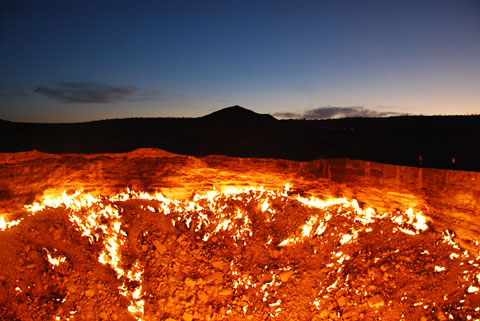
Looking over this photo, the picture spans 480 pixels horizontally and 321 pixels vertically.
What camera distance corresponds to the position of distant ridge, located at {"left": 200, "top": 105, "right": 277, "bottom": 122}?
6.42m

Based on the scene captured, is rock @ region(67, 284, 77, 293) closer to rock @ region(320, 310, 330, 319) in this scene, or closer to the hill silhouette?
the hill silhouette

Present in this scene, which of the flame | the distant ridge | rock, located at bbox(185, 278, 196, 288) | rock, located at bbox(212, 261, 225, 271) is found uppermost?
the distant ridge

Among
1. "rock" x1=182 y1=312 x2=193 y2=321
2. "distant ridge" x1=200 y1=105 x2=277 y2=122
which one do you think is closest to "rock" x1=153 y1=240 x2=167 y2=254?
"rock" x1=182 y1=312 x2=193 y2=321

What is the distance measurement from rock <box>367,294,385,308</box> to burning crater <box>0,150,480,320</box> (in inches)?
0.6

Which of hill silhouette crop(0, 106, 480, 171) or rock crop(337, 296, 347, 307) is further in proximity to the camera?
rock crop(337, 296, 347, 307)

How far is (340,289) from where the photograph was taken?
4715mm

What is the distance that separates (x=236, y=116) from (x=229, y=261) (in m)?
3.40

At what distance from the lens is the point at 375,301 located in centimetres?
447

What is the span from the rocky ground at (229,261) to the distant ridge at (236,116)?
1954mm

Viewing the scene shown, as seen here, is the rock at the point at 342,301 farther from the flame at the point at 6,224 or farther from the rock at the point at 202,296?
the flame at the point at 6,224

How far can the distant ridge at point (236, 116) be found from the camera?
6422mm

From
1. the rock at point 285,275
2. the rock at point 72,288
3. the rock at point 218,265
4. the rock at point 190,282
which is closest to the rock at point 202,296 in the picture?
the rock at point 190,282

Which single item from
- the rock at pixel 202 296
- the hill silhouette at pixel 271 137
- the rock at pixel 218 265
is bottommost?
the rock at pixel 202 296

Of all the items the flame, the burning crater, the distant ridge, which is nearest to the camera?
the burning crater
